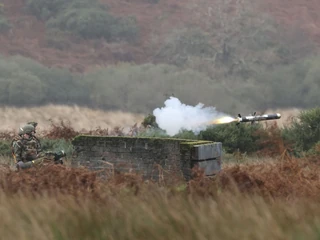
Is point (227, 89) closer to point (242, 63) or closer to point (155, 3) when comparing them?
point (242, 63)

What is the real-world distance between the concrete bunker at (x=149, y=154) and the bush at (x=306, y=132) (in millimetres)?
16506

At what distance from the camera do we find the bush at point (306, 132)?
3769cm

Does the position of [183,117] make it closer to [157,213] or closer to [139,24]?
[157,213]

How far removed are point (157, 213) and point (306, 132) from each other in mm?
28596

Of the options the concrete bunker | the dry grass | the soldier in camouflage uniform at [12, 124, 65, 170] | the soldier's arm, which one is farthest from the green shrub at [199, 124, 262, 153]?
the dry grass

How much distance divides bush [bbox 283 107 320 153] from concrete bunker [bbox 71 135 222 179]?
16.5m

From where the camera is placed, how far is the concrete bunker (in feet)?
65.8

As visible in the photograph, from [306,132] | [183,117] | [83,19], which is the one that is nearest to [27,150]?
[183,117]

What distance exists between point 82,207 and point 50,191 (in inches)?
95.5

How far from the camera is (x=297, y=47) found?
76.1 metres

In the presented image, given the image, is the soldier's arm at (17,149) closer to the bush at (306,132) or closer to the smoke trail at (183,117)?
the smoke trail at (183,117)

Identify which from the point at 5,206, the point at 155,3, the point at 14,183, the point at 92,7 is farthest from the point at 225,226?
the point at 155,3

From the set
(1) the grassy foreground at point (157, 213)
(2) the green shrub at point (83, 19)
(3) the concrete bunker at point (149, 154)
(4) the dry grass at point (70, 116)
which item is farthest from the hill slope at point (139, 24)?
(1) the grassy foreground at point (157, 213)

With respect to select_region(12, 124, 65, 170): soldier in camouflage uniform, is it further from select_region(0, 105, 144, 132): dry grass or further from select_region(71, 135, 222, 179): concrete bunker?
select_region(0, 105, 144, 132): dry grass
